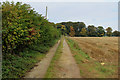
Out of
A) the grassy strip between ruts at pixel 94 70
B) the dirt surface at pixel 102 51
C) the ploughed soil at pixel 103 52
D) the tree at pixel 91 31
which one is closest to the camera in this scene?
the grassy strip between ruts at pixel 94 70

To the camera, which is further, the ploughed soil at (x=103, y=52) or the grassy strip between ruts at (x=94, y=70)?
the ploughed soil at (x=103, y=52)

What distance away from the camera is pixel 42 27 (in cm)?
1141

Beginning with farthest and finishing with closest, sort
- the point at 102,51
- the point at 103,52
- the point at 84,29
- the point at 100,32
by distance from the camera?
the point at 100,32
the point at 84,29
the point at 102,51
the point at 103,52

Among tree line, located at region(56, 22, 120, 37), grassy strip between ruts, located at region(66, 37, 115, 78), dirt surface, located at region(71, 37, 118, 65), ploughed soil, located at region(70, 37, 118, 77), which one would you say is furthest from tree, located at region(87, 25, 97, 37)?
grassy strip between ruts, located at region(66, 37, 115, 78)

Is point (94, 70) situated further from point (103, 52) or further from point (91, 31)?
point (91, 31)

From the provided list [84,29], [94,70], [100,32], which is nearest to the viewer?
[94,70]

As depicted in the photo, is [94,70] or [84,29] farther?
[84,29]

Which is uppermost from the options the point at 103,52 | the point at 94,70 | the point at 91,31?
the point at 91,31

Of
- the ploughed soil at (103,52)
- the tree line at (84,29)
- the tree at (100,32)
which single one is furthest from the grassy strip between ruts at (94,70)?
the tree at (100,32)

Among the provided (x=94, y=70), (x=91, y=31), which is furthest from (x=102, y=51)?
(x=91, y=31)

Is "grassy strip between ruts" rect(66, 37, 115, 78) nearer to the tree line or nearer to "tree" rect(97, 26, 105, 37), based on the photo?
the tree line

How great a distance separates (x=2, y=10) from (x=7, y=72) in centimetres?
301

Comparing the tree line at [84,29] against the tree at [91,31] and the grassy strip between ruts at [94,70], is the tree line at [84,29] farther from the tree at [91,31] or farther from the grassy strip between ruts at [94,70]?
the grassy strip between ruts at [94,70]

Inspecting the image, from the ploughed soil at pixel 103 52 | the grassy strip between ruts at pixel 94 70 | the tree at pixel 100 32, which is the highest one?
the tree at pixel 100 32
